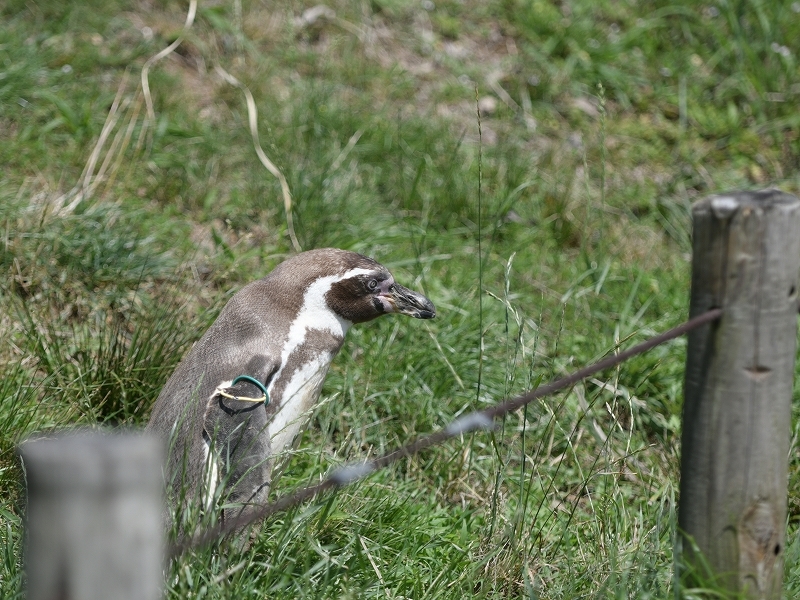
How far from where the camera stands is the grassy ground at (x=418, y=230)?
274 centimetres

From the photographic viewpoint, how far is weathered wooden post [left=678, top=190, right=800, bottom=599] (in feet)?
5.89

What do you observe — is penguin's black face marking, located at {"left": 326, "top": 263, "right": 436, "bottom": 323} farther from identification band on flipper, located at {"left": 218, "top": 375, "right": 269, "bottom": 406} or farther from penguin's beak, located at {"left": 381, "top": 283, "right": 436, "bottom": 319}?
identification band on flipper, located at {"left": 218, "top": 375, "right": 269, "bottom": 406}

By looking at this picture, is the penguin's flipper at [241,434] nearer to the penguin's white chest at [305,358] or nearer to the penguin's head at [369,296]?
the penguin's white chest at [305,358]

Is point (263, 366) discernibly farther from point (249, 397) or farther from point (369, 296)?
point (369, 296)

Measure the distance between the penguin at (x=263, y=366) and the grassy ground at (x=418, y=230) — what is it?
0.17 meters

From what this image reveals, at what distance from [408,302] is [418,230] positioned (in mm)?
1527

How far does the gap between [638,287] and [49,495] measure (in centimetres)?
387

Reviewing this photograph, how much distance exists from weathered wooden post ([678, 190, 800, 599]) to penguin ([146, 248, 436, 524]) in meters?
1.14

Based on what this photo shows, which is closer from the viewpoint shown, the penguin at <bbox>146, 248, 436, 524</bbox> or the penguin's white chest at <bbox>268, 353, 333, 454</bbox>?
the penguin at <bbox>146, 248, 436, 524</bbox>

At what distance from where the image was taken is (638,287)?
4.72m

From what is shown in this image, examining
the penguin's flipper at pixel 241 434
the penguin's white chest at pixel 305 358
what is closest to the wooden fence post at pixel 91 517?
the penguin's flipper at pixel 241 434

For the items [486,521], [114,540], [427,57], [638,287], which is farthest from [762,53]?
[114,540]

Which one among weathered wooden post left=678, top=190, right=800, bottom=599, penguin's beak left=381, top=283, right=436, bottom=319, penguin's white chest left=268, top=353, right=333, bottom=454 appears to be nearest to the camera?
weathered wooden post left=678, top=190, right=800, bottom=599

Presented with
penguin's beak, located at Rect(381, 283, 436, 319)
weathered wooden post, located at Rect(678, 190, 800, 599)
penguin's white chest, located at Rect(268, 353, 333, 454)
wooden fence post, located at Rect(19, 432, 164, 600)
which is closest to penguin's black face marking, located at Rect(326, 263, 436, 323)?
penguin's beak, located at Rect(381, 283, 436, 319)
